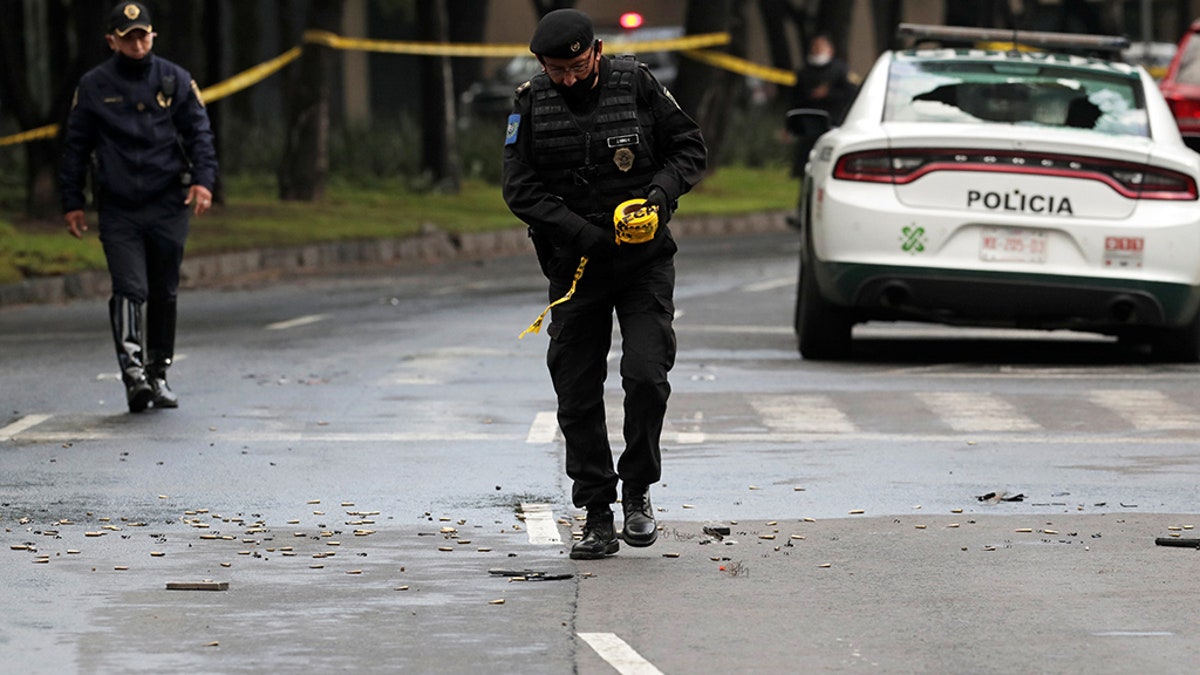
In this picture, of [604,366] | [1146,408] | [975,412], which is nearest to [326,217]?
[975,412]

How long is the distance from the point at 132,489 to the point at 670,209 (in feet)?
7.96

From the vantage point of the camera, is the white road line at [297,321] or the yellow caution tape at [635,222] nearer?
the yellow caution tape at [635,222]

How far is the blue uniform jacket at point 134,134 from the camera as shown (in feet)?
39.2

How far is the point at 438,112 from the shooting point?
29203 millimetres

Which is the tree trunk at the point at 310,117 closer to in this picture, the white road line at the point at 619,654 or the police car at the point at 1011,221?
the police car at the point at 1011,221

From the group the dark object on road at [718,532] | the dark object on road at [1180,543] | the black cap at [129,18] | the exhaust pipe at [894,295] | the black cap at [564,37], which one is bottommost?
the exhaust pipe at [894,295]

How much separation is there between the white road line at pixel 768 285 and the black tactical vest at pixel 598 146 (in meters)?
11.3

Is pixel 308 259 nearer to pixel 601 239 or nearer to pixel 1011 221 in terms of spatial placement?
pixel 1011 221

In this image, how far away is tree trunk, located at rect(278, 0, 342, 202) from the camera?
26812mm

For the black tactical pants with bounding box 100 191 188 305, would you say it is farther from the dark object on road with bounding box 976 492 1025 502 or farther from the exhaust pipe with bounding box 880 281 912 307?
the dark object on road with bounding box 976 492 1025 502

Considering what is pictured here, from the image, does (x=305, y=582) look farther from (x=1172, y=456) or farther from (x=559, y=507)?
(x=1172, y=456)

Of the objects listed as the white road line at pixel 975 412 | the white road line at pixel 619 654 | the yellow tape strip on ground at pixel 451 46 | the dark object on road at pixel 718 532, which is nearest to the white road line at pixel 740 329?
the white road line at pixel 975 412

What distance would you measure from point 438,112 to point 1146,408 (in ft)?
60.7

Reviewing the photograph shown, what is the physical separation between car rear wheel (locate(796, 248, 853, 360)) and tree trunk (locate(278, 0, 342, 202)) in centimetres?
1380
